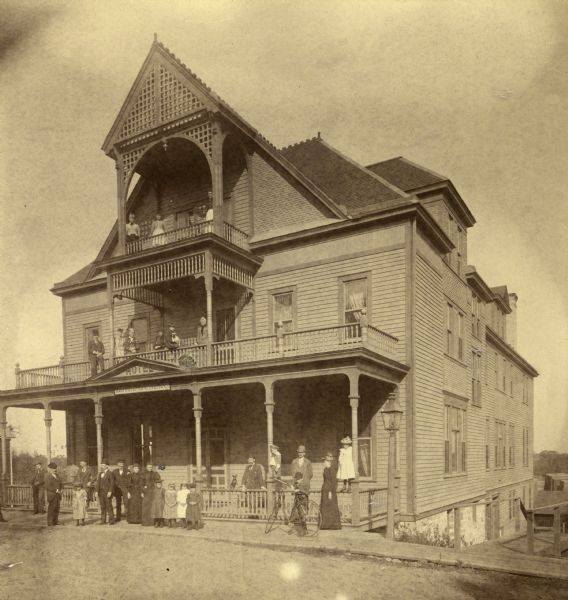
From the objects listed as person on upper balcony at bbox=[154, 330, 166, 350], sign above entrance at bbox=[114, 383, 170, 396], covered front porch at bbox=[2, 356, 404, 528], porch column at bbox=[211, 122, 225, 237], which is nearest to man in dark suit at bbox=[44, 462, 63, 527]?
covered front porch at bbox=[2, 356, 404, 528]

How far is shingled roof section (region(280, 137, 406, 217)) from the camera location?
57.3 feet

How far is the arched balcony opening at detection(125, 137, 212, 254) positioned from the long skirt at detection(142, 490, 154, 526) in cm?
787

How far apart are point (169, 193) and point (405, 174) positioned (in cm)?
828

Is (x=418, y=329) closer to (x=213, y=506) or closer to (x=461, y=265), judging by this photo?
(x=461, y=265)

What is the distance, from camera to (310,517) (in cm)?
1368

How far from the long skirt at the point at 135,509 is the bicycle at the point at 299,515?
3.50 metres

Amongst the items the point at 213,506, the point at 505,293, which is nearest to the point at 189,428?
the point at 213,506

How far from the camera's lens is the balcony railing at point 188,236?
18250 mm

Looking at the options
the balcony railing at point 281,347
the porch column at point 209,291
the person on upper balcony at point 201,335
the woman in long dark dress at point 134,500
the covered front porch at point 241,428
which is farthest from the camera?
the person on upper balcony at point 201,335

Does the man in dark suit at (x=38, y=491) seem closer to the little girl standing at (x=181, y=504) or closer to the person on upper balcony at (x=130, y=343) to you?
the person on upper balcony at (x=130, y=343)

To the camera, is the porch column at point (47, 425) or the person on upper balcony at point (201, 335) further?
the person on upper balcony at point (201, 335)

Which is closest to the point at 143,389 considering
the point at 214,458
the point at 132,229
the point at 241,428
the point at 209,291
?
the point at 241,428

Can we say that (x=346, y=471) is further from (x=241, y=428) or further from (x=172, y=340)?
(x=172, y=340)

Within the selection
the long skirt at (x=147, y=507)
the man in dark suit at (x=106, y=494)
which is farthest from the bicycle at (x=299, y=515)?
the man in dark suit at (x=106, y=494)
